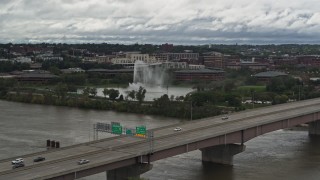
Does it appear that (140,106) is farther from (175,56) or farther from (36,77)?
(175,56)

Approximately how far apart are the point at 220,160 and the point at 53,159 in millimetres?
8488

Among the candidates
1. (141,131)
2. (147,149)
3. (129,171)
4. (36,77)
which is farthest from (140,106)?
(36,77)

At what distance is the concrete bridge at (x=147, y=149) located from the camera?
16.7m

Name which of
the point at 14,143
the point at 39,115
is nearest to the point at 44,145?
the point at 14,143

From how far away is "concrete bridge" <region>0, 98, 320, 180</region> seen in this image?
657 inches

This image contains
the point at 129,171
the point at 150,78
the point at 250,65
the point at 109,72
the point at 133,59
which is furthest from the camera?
the point at 133,59

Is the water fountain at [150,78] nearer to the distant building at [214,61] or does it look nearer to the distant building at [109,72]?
the distant building at [109,72]

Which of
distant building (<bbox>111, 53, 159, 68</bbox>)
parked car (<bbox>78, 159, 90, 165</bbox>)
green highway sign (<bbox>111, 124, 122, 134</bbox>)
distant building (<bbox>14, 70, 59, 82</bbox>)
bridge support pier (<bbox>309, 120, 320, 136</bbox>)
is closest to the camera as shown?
parked car (<bbox>78, 159, 90, 165</bbox>)

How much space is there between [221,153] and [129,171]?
6.12 meters

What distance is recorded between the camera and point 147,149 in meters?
19.6

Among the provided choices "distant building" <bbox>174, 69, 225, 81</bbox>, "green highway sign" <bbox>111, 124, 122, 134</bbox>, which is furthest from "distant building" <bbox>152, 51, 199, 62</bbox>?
"green highway sign" <bbox>111, 124, 122, 134</bbox>

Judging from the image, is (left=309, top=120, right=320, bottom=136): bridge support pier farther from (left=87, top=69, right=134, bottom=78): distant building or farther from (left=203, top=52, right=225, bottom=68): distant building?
(left=203, top=52, right=225, bottom=68): distant building

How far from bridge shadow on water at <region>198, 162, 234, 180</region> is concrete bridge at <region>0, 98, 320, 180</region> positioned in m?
0.44

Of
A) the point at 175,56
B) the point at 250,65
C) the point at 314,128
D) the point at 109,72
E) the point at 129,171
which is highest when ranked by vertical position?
the point at 175,56
